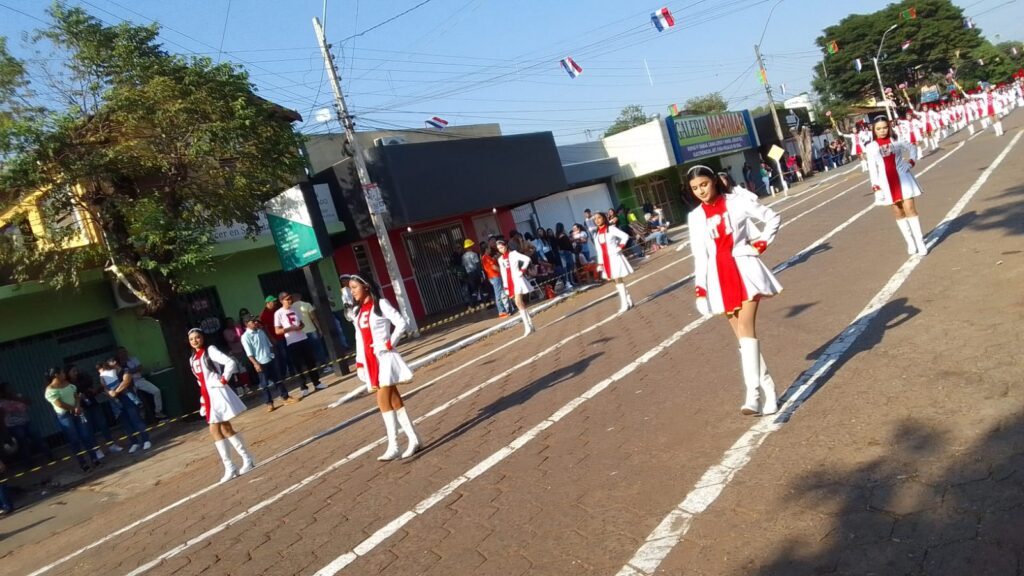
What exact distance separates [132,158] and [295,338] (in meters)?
4.45

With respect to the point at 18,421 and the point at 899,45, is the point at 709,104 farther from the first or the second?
the point at 18,421

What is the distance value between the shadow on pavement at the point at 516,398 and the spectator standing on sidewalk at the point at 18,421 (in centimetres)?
901

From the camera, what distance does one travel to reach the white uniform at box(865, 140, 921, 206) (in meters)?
10.4

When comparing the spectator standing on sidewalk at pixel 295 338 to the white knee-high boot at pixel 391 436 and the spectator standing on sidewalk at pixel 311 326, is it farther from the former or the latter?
the white knee-high boot at pixel 391 436

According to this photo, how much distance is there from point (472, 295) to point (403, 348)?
15.9 feet

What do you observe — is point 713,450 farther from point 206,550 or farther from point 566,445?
point 206,550

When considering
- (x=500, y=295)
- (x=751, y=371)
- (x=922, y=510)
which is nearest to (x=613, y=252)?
(x=500, y=295)

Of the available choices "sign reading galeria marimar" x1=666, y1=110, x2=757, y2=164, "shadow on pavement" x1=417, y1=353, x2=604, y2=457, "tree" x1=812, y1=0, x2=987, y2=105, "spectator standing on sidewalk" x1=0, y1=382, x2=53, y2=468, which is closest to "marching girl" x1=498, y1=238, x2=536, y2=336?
"shadow on pavement" x1=417, y1=353, x2=604, y2=457

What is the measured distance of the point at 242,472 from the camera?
902 cm

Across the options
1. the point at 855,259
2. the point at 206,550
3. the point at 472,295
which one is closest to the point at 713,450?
the point at 206,550

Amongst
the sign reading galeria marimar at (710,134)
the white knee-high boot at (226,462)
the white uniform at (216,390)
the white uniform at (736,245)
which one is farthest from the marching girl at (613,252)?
the sign reading galeria marimar at (710,134)

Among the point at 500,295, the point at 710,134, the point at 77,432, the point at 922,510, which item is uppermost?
the point at 710,134

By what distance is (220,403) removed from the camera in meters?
8.86

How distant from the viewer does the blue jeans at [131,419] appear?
42.7 feet
